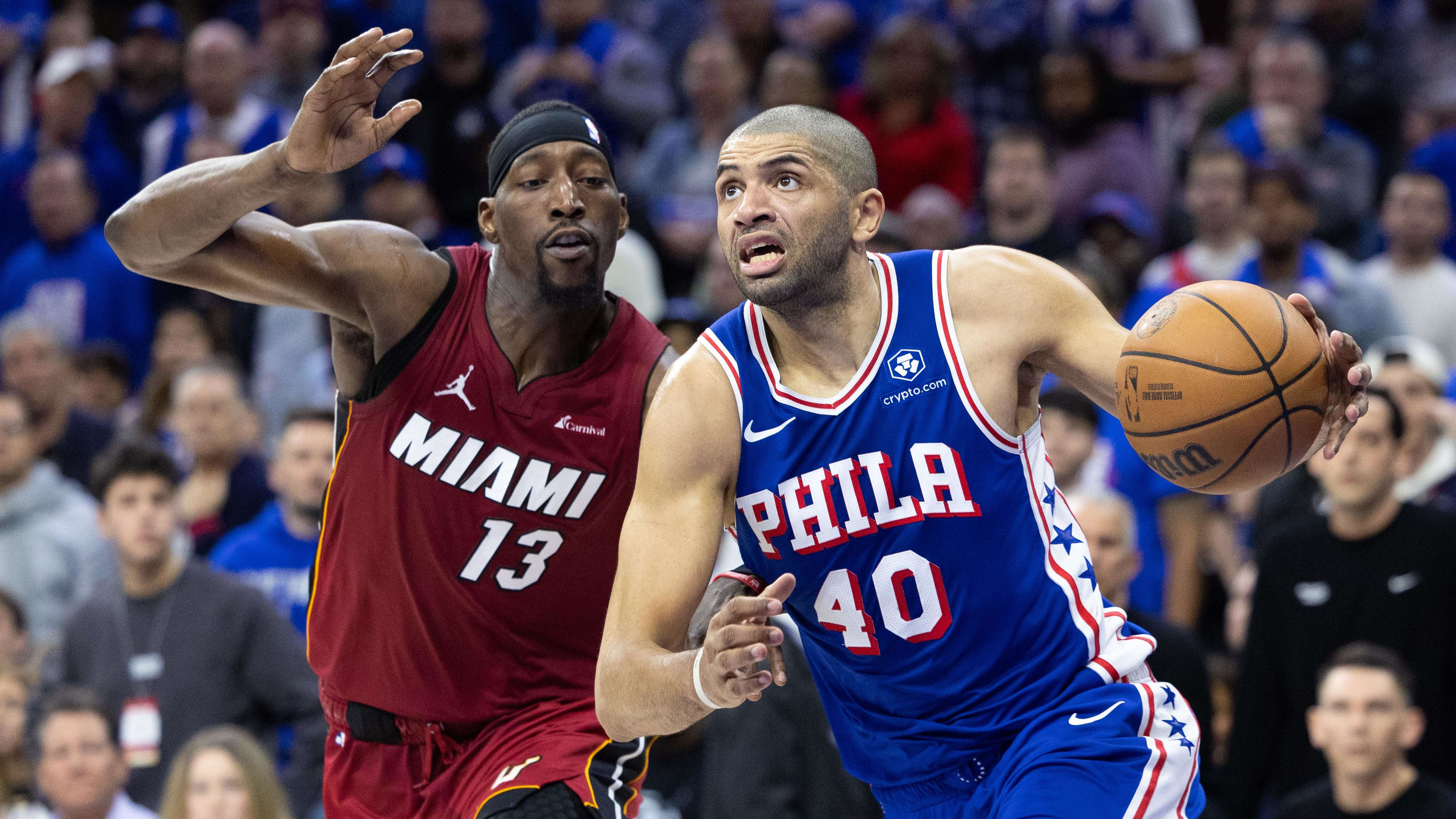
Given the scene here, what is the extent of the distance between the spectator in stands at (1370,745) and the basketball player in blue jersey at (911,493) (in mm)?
2551

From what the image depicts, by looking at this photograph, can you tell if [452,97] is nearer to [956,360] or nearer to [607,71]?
[607,71]

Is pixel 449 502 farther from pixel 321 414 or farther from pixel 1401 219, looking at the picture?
pixel 1401 219

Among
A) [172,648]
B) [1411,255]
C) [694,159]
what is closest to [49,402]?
→ [172,648]

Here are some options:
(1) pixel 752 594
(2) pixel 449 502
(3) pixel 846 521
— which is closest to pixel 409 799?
(2) pixel 449 502

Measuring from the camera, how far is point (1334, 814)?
21.5ft

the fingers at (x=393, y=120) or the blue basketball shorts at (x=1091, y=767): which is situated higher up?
the fingers at (x=393, y=120)

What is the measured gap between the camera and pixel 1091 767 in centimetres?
399

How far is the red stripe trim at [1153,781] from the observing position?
13.1ft

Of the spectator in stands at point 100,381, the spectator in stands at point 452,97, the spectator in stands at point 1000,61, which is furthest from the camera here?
the spectator in stands at point 452,97

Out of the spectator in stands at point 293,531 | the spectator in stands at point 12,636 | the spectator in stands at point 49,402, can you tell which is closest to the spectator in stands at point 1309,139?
the spectator in stands at point 293,531

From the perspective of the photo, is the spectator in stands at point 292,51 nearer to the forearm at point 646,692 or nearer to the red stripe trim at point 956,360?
the red stripe trim at point 956,360

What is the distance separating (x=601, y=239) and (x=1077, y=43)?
7078mm

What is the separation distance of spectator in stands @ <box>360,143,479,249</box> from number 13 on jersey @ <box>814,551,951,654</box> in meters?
6.96

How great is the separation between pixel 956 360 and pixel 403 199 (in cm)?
734
